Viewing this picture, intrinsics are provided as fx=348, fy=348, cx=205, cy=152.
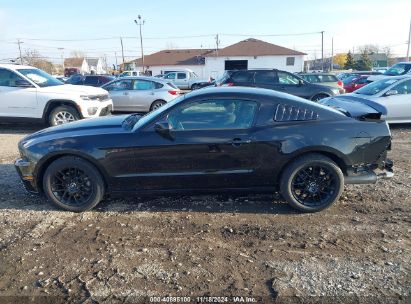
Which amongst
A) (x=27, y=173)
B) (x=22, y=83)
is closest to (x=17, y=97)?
(x=22, y=83)

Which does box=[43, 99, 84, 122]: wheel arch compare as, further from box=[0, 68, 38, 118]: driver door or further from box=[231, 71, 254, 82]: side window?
box=[231, 71, 254, 82]: side window

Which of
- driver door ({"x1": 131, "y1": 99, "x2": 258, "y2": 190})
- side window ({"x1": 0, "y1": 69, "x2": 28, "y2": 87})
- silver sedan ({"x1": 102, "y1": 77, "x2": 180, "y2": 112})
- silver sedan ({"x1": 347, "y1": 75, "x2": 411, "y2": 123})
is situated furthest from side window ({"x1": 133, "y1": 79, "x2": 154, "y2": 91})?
driver door ({"x1": 131, "y1": 99, "x2": 258, "y2": 190})

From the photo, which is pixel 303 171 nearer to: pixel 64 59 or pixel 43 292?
pixel 43 292

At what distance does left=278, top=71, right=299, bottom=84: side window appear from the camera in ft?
40.9

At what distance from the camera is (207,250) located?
3.50 meters

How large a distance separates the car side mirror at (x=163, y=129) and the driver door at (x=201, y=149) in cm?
2

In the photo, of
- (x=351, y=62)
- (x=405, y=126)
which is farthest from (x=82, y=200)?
(x=351, y=62)

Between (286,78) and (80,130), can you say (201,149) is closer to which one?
(80,130)

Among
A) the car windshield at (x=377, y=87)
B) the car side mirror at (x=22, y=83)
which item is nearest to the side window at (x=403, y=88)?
the car windshield at (x=377, y=87)

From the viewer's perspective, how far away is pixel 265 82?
12.4 m

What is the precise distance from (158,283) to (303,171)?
7.35 feet

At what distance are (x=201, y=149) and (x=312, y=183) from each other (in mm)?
1444

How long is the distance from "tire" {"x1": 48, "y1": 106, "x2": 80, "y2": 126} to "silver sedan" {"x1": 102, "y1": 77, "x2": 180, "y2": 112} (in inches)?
138

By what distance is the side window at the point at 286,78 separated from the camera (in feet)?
40.9
